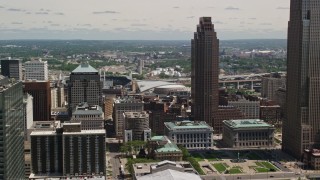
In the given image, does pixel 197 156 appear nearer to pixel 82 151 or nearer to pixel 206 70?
pixel 206 70

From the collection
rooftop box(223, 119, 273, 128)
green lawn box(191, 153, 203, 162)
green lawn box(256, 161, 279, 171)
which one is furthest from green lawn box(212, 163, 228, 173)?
rooftop box(223, 119, 273, 128)

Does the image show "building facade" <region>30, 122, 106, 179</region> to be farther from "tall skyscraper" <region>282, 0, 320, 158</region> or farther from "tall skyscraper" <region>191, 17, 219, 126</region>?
"tall skyscraper" <region>191, 17, 219, 126</region>

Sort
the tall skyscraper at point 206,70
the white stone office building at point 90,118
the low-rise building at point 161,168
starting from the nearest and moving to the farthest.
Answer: the low-rise building at point 161,168 → the white stone office building at point 90,118 → the tall skyscraper at point 206,70

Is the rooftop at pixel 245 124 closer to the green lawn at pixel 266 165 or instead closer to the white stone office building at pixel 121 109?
the green lawn at pixel 266 165

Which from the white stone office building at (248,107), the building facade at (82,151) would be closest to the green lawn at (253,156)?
the white stone office building at (248,107)

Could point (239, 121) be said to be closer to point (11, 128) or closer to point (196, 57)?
point (196, 57)

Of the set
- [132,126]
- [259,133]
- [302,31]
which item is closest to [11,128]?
[132,126]
